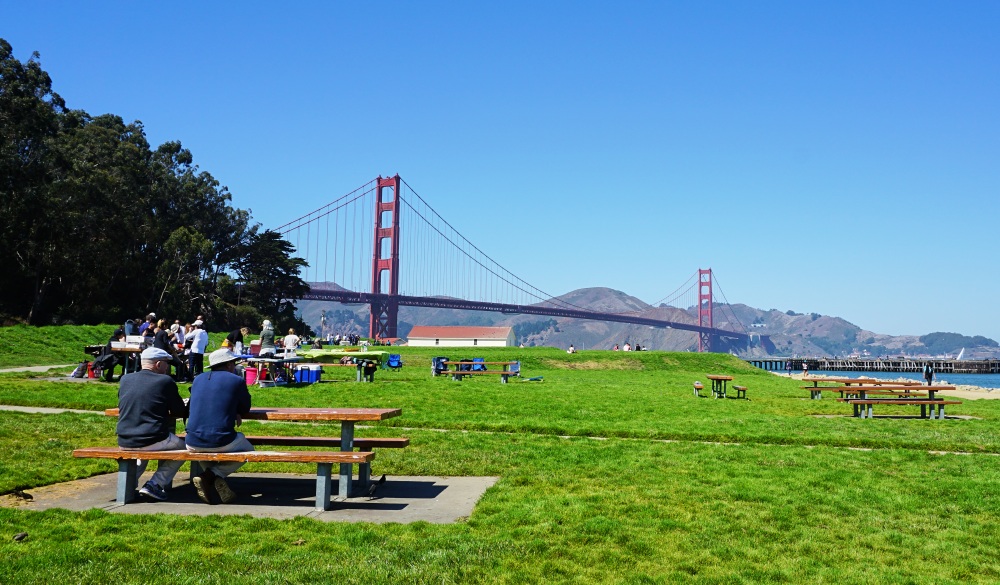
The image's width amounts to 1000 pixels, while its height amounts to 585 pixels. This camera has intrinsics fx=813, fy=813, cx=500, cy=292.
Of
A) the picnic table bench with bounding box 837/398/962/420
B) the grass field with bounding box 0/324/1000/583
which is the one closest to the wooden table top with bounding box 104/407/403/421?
the grass field with bounding box 0/324/1000/583

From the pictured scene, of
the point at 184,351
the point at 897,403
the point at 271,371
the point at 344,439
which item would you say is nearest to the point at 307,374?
the point at 271,371

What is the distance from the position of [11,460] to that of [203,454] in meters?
3.31

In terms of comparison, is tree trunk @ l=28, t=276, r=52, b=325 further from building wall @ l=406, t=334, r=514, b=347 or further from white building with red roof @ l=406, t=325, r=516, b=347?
white building with red roof @ l=406, t=325, r=516, b=347

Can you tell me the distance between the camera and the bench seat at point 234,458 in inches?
265

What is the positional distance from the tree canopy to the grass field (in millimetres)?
36351

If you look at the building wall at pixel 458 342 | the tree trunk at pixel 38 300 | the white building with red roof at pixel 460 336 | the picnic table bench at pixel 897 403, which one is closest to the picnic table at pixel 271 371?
the picnic table bench at pixel 897 403

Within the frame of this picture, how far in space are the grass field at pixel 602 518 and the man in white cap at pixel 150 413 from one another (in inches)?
31.9

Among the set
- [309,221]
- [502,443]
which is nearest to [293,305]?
[309,221]

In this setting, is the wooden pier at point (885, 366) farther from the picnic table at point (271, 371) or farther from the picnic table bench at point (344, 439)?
the picnic table bench at point (344, 439)

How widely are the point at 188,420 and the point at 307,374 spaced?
14.7 metres

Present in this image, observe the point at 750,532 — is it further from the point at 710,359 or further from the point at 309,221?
the point at 309,221

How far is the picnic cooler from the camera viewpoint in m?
21.5

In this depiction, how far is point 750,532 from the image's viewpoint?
20.1 feet

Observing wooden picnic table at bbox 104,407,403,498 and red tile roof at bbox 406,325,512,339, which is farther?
red tile roof at bbox 406,325,512,339
